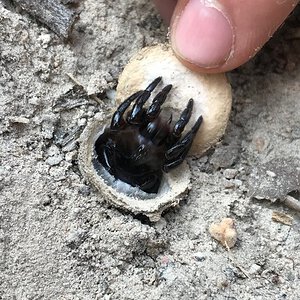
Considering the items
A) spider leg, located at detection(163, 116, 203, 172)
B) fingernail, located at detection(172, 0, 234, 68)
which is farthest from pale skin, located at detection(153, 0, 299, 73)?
spider leg, located at detection(163, 116, 203, 172)

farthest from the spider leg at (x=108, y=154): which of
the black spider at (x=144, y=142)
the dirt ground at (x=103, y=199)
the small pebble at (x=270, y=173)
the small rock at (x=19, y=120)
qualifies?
the small pebble at (x=270, y=173)

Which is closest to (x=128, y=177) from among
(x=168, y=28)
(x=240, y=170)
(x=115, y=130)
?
(x=115, y=130)

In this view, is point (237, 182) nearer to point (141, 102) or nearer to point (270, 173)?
point (270, 173)

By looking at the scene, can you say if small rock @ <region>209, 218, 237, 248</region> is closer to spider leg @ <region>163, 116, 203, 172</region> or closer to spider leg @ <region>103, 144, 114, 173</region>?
spider leg @ <region>163, 116, 203, 172</region>

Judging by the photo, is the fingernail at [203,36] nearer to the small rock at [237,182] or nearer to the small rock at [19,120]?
the small rock at [237,182]

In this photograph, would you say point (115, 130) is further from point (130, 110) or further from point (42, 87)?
point (42, 87)

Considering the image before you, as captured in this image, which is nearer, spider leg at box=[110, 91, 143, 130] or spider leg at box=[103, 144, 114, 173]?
spider leg at box=[110, 91, 143, 130]

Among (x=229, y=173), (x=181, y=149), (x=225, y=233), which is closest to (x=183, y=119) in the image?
(x=181, y=149)

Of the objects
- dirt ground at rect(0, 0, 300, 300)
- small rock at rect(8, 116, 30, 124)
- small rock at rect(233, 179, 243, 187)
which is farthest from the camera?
small rock at rect(233, 179, 243, 187)
